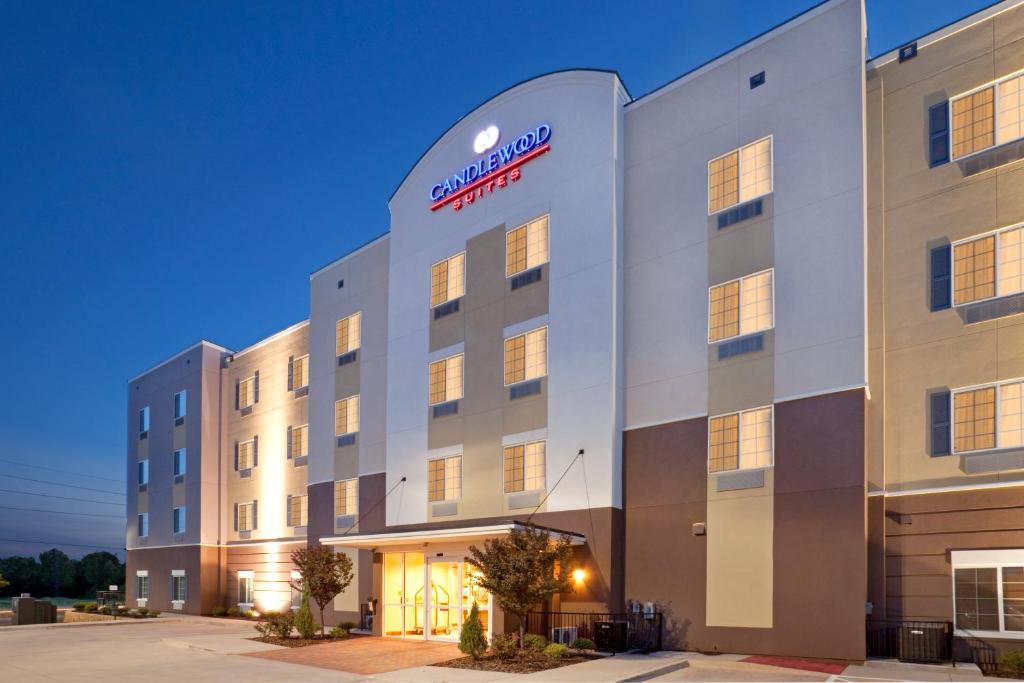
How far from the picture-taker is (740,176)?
2359cm

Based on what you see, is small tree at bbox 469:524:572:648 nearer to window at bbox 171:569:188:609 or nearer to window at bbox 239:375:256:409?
window at bbox 239:375:256:409

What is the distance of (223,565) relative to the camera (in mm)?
45812

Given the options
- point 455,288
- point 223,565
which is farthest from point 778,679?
point 223,565

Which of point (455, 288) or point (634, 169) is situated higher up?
point (634, 169)

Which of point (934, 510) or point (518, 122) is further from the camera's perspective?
point (518, 122)

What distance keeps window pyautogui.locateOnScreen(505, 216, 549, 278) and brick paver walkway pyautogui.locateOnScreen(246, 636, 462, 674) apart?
1181 centimetres

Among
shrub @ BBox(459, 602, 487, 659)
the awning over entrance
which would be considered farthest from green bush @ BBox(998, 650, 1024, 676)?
shrub @ BBox(459, 602, 487, 659)

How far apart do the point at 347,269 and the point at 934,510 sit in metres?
24.9

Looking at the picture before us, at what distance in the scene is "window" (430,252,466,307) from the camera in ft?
100

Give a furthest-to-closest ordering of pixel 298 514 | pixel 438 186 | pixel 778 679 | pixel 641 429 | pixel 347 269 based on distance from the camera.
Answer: pixel 298 514, pixel 347 269, pixel 438 186, pixel 641 429, pixel 778 679

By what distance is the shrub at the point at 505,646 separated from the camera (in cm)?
2147

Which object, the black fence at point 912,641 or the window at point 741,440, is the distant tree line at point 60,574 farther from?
the black fence at point 912,641

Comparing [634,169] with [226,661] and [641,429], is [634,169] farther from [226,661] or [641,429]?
[226,661]

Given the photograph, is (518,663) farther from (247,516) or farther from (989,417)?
(247,516)
